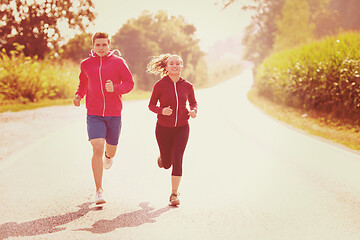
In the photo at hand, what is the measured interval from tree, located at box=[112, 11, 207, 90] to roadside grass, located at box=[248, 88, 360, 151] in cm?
2495

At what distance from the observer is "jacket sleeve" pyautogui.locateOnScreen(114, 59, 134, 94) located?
5.61m

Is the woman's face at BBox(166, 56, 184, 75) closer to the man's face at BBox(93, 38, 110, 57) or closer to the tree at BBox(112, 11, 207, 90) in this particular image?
the man's face at BBox(93, 38, 110, 57)

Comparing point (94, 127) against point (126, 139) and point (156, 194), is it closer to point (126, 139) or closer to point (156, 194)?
point (156, 194)

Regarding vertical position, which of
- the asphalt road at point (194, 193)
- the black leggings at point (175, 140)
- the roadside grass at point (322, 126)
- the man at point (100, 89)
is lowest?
the roadside grass at point (322, 126)

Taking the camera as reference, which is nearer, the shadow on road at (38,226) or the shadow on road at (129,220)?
the shadow on road at (38,226)

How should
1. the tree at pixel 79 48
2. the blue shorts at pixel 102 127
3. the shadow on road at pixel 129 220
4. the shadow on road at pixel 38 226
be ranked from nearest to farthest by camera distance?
the shadow on road at pixel 38 226 < the shadow on road at pixel 129 220 < the blue shorts at pixel 102 127 < the tree at pixel 79 48

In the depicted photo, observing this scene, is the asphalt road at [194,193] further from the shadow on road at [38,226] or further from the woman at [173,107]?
the woman at [173,107]

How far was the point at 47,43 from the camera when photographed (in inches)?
1161

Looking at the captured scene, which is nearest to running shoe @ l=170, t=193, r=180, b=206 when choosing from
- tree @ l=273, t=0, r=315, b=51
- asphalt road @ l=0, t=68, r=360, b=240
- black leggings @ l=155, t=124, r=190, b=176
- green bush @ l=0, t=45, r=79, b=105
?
asphalt road @ l=0, t=68, r=360, b=240

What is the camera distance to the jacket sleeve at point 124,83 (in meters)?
5.61

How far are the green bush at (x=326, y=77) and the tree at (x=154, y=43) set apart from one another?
2342cm

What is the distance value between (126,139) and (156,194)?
223 inches

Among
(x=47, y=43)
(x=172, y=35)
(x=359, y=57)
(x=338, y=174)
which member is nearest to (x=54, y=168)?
(x=338, y=174)

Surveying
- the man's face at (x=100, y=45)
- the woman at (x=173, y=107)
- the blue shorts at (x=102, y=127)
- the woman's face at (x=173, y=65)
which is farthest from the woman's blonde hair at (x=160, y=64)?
the blue shorts at (x=102, y=127)
